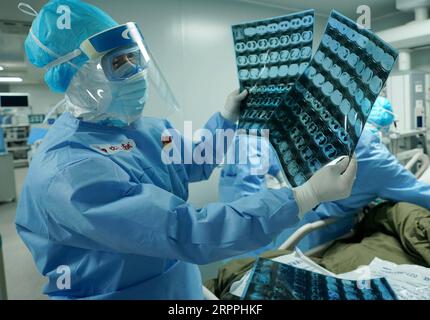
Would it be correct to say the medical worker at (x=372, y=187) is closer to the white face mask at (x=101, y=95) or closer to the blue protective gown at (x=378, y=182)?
the blue protective gown at (x=378, y=182)

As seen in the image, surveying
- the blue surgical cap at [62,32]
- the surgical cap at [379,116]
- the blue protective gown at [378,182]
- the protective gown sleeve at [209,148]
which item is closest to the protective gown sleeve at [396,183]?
the blue protective gown at [378,182]

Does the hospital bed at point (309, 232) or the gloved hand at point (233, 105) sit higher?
the gloved hand at point (233, 105)

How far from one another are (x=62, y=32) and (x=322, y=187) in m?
0.81

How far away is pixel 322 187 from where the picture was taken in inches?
27.2

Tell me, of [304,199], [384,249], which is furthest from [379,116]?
[304,199]

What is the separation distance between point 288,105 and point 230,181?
133 cm

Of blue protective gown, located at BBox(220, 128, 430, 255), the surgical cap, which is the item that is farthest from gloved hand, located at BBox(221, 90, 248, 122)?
the surgical cap

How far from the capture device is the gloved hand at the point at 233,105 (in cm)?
105

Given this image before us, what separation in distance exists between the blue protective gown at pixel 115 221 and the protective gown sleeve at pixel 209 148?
319 millimetres

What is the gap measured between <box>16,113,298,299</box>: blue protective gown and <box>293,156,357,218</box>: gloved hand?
3 centimetres

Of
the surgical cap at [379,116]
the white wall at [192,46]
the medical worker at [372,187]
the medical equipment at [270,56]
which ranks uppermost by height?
the white wall at [192,46]

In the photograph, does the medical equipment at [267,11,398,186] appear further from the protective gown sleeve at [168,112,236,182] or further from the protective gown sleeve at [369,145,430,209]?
the protective gown sleeve at [369,145,430,209]

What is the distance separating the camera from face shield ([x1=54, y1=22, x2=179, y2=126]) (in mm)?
818
